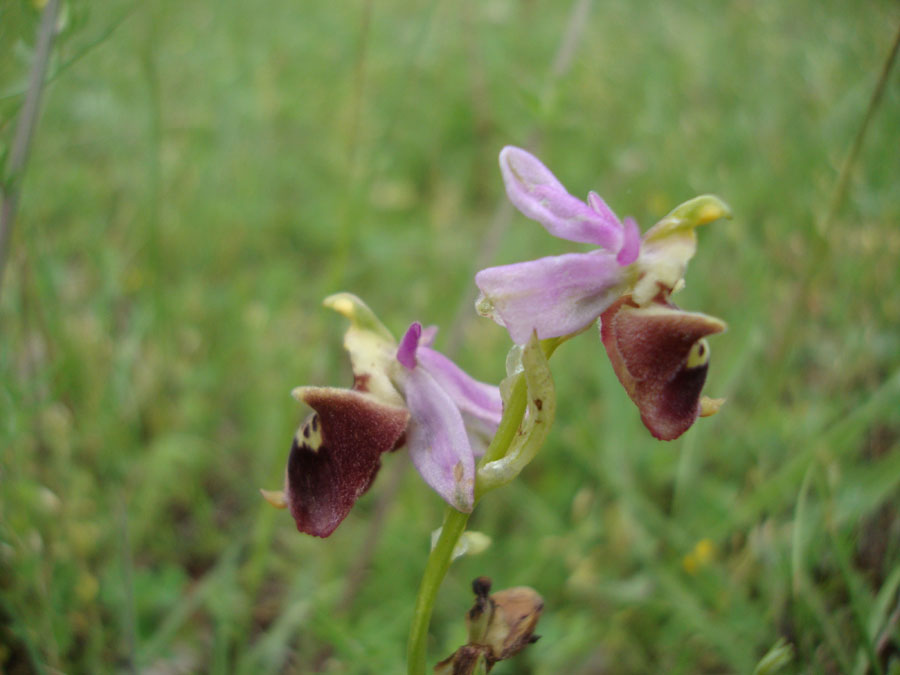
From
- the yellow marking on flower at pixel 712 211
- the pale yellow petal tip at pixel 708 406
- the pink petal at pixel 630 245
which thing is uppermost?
the yellow marking on flower at pixel 712 211

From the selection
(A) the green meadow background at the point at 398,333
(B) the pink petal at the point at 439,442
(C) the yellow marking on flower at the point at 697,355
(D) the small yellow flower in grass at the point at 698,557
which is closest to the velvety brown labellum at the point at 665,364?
(C) the yellow marking on flower at the point at 697,355

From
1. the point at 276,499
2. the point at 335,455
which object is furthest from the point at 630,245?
the point at 276,499

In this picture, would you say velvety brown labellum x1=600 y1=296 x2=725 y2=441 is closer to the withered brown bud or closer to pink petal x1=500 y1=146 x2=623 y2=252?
pink petal x1=500 y1=146 x2=623 y2=252

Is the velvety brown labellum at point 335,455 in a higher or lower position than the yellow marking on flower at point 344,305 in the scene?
lower

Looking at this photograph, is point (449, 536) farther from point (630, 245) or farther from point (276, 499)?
point (630, 245)

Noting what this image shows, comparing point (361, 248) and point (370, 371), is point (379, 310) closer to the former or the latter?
point (361, 248)

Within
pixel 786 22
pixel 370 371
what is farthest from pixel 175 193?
pixel 786 22

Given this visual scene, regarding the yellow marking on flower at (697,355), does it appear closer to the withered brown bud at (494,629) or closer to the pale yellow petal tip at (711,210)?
the pale yellow petal tip at (711,210)

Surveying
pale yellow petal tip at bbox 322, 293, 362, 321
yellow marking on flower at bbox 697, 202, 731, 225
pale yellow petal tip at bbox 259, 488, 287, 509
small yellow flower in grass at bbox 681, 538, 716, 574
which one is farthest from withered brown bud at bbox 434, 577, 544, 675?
small yellow flower in grass at bbox 681, 538, 716, 574
